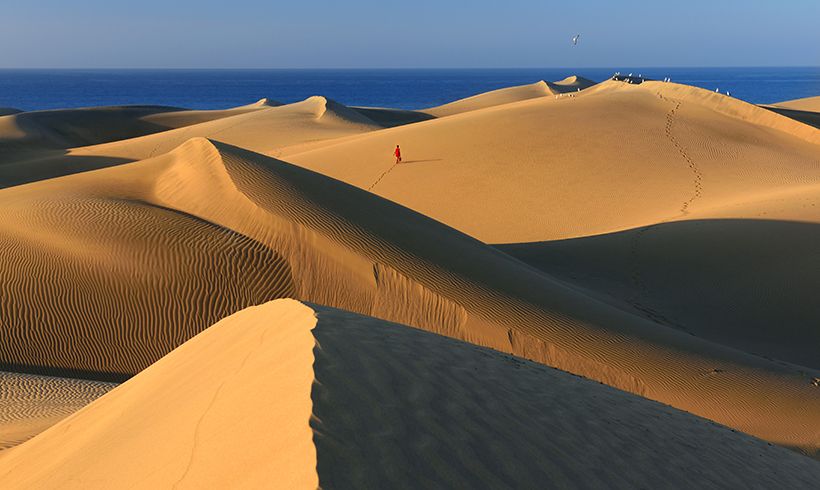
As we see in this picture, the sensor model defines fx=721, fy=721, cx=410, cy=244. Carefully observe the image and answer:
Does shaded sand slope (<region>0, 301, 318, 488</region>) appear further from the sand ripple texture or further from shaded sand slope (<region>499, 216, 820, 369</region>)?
shaded sand slope (<region>499, 216, 820, 369</region>)

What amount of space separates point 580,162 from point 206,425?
2209 cm

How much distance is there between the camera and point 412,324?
30.8 ft

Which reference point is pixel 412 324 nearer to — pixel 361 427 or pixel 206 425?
pixel 206 425

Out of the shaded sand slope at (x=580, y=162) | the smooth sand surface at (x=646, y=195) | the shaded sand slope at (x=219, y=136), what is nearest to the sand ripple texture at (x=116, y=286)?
the smooth sand surface at (x=646, y=195)

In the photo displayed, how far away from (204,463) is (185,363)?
206cm

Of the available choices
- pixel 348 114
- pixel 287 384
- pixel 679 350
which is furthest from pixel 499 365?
pixel 348 114

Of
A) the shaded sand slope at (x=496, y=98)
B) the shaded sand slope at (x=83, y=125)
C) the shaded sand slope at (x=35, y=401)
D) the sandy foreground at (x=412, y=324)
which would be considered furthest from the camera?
the shaded sand slope at (x=496, y=98)

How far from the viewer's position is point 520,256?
15898 mm

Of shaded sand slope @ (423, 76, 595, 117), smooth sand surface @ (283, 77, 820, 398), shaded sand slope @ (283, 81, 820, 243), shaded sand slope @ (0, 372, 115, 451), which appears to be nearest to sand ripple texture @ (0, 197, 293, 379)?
shaded sand slope @ (0, 372, 115, 451)

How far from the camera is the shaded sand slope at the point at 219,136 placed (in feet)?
83.4

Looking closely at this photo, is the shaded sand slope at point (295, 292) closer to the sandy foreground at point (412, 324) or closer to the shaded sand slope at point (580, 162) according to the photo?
the sandy foreground at point (412, 324)

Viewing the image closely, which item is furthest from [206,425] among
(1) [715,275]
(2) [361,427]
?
(1) [715,275]

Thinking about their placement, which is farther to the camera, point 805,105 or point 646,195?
point 805,105

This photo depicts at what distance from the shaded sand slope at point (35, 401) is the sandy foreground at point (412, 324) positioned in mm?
46
